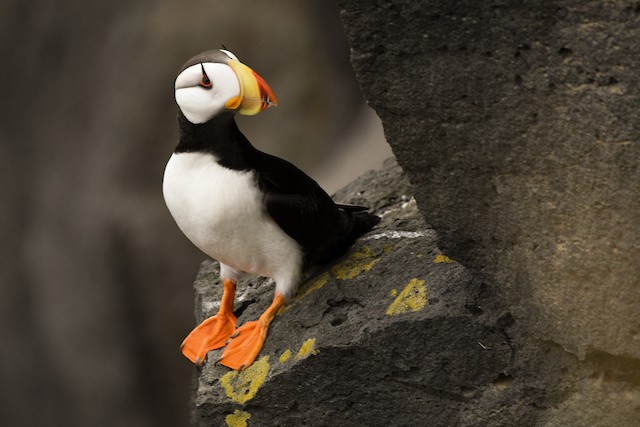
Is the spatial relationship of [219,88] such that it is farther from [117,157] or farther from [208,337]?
[117,157]

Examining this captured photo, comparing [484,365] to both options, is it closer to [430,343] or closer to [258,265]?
[430,343]

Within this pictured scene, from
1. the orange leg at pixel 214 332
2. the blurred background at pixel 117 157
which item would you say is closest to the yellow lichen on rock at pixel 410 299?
the orange leg at pixel 214 332

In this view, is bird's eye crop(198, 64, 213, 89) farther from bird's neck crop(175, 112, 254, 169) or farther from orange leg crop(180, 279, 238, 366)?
orange leg crop(180, 279, 238, 366)

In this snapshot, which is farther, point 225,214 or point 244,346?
point 244,346

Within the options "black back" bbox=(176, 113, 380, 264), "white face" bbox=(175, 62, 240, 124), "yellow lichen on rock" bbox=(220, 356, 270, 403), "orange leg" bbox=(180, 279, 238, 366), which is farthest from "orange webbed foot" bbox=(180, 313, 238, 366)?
"white face" bbox=(175, 62, 240, 124)

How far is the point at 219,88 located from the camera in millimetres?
2504

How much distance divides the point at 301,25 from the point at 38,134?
Result: 1694mm

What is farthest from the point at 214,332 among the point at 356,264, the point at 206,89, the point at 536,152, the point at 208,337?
the point at 536,152

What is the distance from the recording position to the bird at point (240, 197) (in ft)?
8.25

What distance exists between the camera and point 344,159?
6051 mm

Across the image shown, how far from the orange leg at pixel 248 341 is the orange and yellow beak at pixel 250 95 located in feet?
1.76

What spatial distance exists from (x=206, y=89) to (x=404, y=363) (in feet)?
2.47

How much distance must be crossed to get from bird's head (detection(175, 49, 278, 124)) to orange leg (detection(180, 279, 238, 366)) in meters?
0.62

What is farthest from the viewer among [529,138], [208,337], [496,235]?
[208,337]
